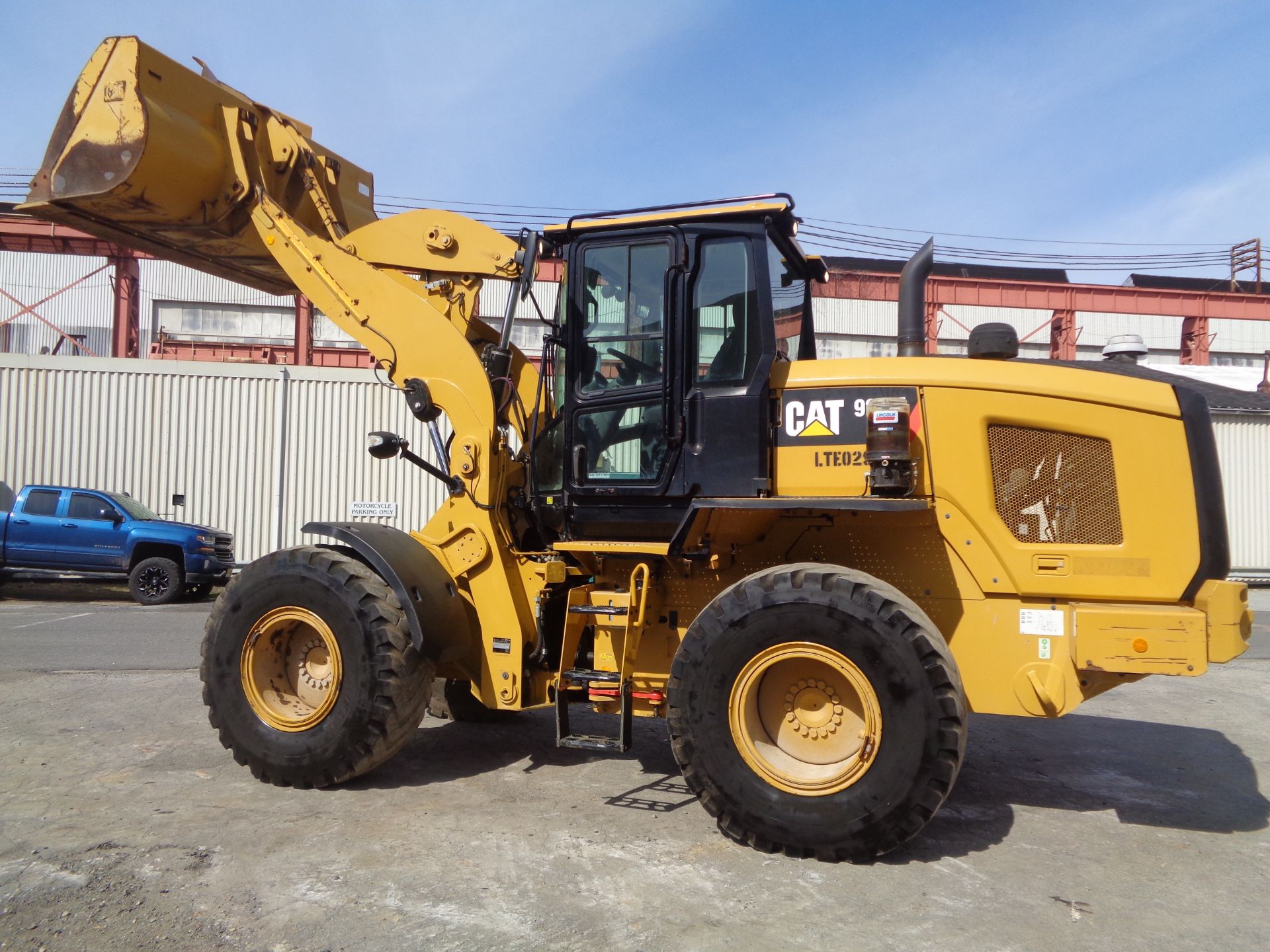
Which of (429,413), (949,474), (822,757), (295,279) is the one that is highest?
(295,279)

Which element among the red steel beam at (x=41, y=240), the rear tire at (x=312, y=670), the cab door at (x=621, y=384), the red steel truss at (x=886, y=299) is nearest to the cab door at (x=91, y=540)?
the red steel beam at (x=41, y=240)

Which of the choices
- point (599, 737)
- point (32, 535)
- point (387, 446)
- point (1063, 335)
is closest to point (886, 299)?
point (1063, 335)

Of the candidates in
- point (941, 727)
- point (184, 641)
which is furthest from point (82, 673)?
point (941, 727)

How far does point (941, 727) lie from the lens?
392 cm

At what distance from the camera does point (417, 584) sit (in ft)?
16.1

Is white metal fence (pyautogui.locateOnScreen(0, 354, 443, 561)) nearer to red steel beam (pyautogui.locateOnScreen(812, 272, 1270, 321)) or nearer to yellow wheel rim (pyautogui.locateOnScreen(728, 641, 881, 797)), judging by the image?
red steel beam (pyautogui.locateOnScreen(812, 272, 1270, 321))

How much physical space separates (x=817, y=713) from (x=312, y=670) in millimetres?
2820

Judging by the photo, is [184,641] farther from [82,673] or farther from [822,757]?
[822,757]

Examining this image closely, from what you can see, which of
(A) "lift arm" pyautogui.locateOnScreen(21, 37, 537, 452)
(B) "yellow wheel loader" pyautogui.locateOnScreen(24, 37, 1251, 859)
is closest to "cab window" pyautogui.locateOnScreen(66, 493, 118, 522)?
(A) "lift arm" pyautogui.locateOnScreen(21, 37, 537, 452)

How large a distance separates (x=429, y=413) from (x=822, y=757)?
289 cm

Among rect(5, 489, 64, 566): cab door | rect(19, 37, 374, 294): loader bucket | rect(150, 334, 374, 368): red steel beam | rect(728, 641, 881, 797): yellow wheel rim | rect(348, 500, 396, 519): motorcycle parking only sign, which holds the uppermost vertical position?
rect(150, 334, 374, 368): red steel beam

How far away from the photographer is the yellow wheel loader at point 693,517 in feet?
13.8

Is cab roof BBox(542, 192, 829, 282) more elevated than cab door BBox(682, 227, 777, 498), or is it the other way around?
cab roof BBox(542, 192, 829, 282)

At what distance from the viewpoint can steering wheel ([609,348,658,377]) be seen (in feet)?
16.3
